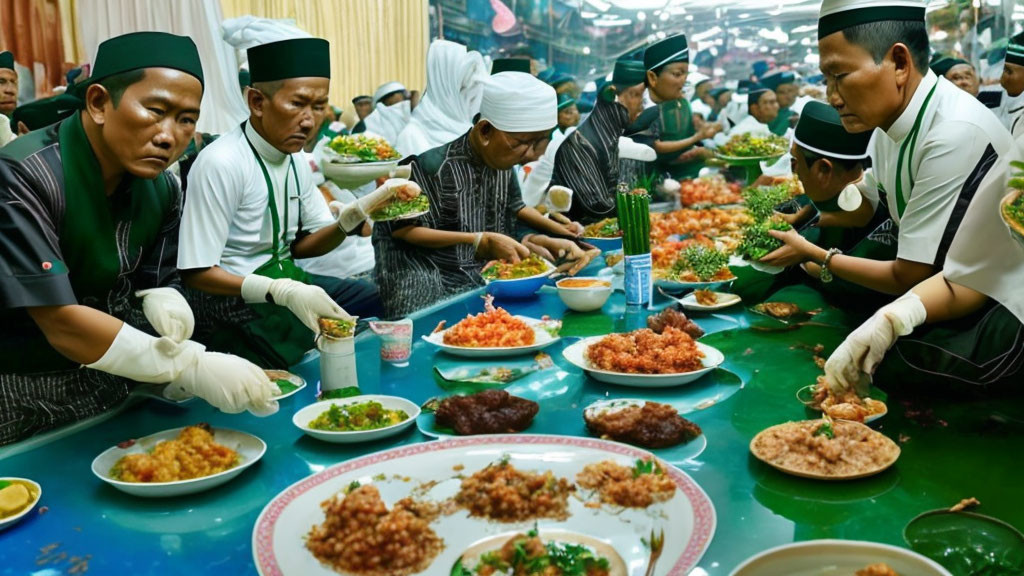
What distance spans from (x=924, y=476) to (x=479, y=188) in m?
2.67

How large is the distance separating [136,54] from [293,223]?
119 cm

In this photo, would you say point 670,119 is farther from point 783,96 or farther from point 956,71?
point 783,96

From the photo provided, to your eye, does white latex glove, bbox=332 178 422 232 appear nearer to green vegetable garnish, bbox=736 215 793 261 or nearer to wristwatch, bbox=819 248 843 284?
green vegetable garnish, bbox=736 215 793 261

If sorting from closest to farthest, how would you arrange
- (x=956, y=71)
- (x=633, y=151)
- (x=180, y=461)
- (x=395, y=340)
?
(x=180, y=461) → (x=395, y=340) → (x=633, y=151) → (x=956, y=71)

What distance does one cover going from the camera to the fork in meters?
1.35

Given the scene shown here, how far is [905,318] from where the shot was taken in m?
2.07

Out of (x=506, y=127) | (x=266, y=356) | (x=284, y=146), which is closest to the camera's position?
(x=266, y=356)

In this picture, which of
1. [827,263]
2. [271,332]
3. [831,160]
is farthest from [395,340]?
[831,160]

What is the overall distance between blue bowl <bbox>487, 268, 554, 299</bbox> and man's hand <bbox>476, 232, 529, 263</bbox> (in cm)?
18

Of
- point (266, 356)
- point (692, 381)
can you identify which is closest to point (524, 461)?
point (692, 381)

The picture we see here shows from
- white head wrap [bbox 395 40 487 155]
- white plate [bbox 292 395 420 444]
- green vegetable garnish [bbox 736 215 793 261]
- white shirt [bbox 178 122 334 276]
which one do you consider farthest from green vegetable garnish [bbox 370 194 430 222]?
white head wrap [bbox 395 40 487 155]

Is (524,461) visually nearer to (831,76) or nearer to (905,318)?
(905,318)

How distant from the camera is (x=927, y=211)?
2.34 metres

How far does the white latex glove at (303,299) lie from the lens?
7.75 feet
